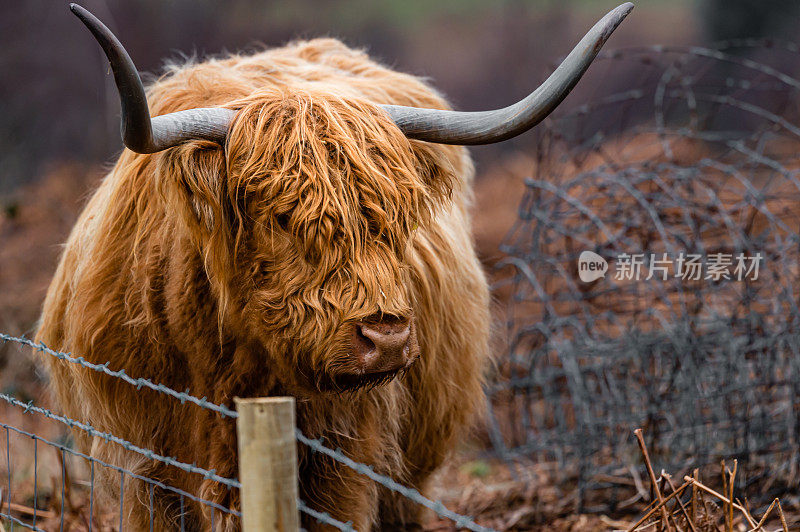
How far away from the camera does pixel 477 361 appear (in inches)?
169

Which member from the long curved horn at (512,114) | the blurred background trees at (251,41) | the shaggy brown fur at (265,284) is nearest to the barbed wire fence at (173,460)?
the shaggy brown fur at (265,284)

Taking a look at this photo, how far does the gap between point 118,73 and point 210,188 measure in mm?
552

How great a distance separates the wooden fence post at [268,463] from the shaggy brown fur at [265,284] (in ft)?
2.48

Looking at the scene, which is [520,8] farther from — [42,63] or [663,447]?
[663,447]

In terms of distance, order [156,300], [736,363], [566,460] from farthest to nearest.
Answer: [566,460] → [736,363] → [156,300]

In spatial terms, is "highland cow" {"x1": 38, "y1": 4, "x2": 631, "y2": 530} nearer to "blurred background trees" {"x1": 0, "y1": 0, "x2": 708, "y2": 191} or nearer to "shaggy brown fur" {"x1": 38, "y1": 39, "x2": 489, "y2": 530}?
"shaggy brown fur" {"x1": 38, "y1": 39, "x2": 489, "y2": 530}

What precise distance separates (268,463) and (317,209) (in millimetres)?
998

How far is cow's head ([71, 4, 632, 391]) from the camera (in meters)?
2.61

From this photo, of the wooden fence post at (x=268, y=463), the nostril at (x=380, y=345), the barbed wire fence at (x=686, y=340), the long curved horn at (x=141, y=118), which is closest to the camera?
the wooden fence post at (x=268, y=463)

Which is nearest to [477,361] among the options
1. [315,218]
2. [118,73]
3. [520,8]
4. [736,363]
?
[736,363]

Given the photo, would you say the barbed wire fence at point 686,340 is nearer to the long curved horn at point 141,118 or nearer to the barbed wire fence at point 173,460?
the barbed wire fence at point 173,460

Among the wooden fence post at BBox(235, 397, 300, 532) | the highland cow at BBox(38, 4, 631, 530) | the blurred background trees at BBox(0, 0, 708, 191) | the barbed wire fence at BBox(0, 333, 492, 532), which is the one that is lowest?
the wooden fence post at BBox(235, 397, 300, 532)

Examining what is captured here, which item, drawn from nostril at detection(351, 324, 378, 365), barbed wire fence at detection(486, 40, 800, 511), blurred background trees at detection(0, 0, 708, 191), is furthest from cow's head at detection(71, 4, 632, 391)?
blurred background trees at detection(0, 0, 708, 191)

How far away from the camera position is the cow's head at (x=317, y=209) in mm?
2611
